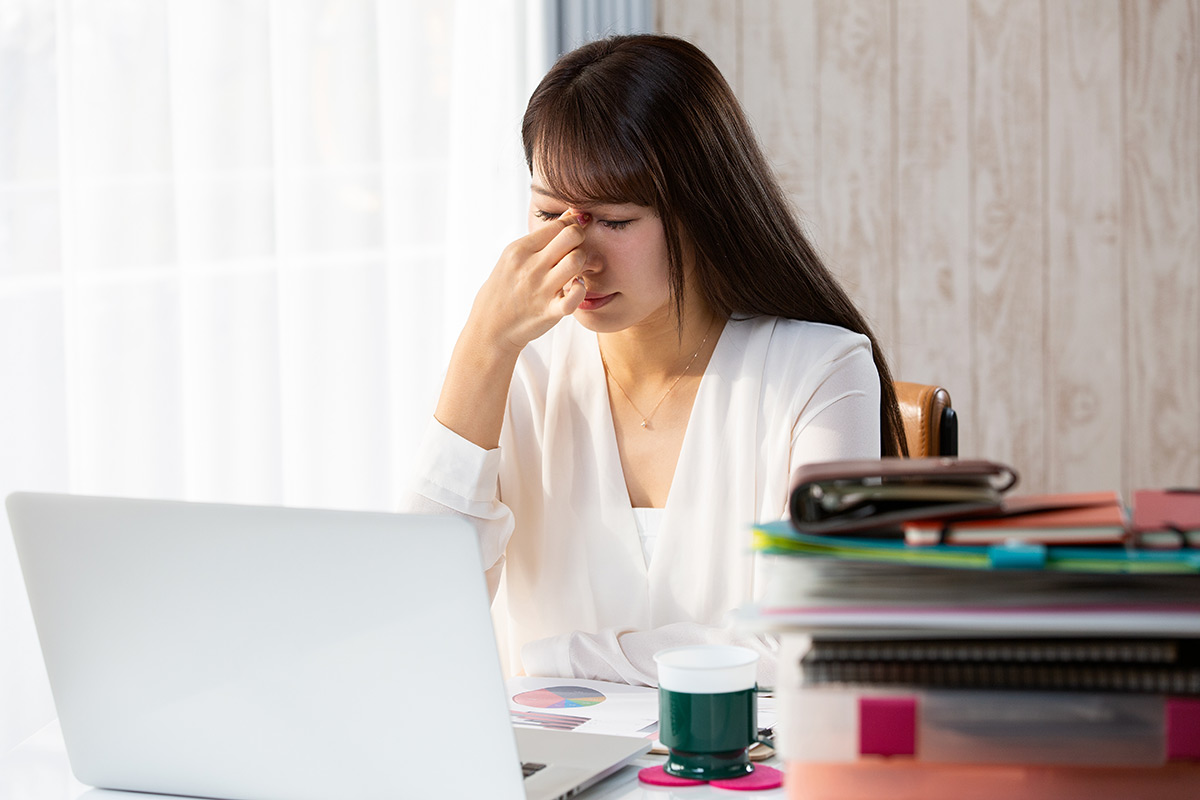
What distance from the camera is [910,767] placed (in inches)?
24.7

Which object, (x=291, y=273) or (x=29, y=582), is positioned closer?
(x=29, y=582)

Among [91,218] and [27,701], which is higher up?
[91,218]

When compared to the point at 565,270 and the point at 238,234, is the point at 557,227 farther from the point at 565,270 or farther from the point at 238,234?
the point at 238,234

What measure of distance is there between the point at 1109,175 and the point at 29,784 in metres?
2.41

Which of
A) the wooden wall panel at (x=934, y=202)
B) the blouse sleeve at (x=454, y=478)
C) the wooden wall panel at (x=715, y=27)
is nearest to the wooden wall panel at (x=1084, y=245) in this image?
the wooden wall panel at (x=934, y=202)

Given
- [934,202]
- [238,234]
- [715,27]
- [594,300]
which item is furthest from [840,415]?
[715,27]

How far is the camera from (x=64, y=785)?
2.91ft

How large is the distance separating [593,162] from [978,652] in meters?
0.86

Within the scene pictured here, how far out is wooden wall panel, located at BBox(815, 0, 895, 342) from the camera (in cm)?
263

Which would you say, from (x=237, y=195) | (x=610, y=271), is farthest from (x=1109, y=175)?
(x=237, y=195)

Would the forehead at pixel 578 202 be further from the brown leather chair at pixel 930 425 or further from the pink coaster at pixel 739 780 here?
the pink coaster at pixel 739 780

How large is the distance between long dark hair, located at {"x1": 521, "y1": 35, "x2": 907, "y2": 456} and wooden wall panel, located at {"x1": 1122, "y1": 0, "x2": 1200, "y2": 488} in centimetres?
137

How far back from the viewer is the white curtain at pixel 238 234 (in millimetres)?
1485

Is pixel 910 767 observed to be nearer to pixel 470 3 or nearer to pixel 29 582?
pixel 29 582
